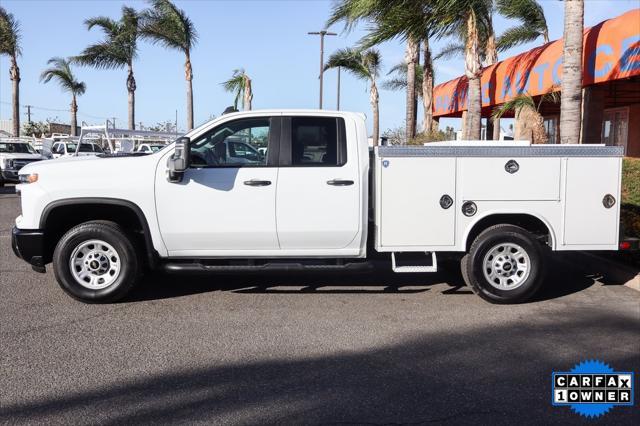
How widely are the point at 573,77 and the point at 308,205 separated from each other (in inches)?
246

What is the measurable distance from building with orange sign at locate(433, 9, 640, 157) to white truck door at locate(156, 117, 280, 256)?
994 centimetres

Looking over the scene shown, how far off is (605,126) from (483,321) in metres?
20.0

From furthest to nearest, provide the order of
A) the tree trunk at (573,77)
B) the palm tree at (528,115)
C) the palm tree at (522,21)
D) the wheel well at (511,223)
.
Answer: the palm tree at (522,21), the palm tree at (528,115), the tree trunk at (573,77), the wheel well at (511,223)

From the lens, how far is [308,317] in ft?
20.0

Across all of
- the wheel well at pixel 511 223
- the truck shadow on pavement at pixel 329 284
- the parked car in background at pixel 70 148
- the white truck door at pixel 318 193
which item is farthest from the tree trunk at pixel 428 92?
the white truck door at pixel 318 193

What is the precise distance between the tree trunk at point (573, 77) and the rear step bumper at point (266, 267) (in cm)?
562

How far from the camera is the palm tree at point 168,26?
92.4 ft

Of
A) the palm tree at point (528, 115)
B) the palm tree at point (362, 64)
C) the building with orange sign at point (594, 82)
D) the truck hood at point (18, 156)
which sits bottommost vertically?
the truck hood at point (18, 156)

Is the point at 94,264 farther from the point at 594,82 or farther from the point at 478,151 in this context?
the point at 594,82

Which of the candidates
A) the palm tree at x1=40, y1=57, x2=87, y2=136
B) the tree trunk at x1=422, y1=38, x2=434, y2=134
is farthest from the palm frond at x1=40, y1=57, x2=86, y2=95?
the tree trunk at x1=422, y1=38, x2=434, y2=134

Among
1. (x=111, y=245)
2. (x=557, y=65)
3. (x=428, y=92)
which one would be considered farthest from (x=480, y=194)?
(x=428, y=92)

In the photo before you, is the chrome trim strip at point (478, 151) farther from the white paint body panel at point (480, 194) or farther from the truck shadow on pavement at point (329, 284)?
the truck shadow on pavement at point (329, 284)

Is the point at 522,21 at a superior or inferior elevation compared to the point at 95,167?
superior

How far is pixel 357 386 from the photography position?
4.40m
